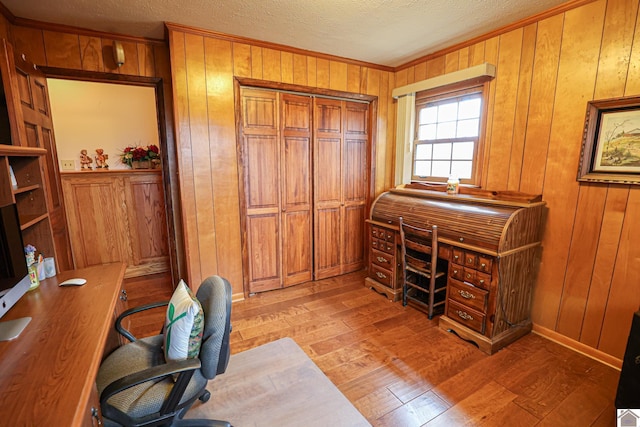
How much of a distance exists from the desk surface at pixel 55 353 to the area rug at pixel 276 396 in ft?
2.70

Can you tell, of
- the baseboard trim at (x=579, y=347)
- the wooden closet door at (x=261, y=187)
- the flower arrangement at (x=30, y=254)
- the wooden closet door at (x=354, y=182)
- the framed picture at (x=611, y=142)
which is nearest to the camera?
the flower arrangement at (x=30, y=254)

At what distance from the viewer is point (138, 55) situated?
2703 millimetres

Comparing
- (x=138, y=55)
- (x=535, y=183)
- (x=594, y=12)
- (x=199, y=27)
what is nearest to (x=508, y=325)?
(x=535, y=183)

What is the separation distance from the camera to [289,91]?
3.12 meters

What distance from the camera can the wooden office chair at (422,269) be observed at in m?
2.66

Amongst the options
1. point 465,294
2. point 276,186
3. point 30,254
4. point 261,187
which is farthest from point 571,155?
point 30,254

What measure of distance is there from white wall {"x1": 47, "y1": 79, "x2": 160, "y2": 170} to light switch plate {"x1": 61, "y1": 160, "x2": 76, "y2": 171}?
3 centimetres

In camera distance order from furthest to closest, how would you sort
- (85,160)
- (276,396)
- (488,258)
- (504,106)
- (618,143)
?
(85,160), (504,106), (488,258), (618,143), (276,396)

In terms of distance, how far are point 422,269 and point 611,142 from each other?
158cm

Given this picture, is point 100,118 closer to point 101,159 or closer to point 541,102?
point 101,159

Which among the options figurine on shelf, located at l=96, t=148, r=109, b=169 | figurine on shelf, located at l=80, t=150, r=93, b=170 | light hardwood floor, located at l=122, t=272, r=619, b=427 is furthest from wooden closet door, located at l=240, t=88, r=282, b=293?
figurine on shelf, located at l=80, t=150, r=93, b=170

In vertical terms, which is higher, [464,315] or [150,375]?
[150,375]

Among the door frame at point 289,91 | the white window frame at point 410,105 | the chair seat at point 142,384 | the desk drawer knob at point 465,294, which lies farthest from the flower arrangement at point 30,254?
the white window frame at point 410,105

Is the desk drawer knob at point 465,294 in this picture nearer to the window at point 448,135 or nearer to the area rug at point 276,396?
the window at point 448,135
